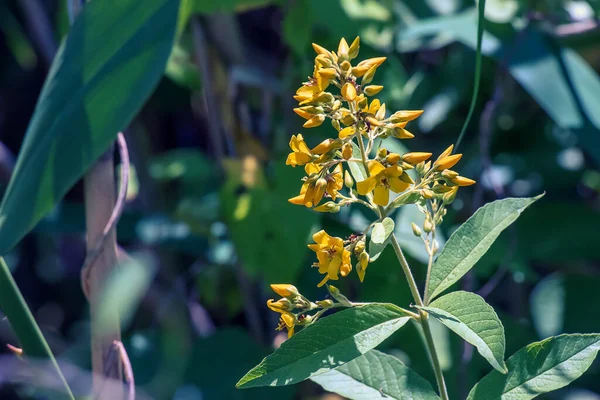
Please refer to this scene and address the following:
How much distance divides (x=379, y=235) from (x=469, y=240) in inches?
4.1

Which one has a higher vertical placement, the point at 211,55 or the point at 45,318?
the point at 211,55

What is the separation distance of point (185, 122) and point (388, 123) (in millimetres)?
1678

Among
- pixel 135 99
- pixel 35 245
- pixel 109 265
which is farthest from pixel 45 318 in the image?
pixel 135 99

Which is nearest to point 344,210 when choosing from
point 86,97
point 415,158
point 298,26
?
point 298,26

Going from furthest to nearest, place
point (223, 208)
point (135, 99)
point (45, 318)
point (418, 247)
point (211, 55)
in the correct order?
point (45, 318) < point (211, 55) < point (223, 208) < point (418, 247) < point (135, 99)

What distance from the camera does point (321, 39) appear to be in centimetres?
152

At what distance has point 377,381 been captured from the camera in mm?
651

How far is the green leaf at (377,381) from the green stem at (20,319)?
288 millimetres

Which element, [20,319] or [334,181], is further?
[20,319]

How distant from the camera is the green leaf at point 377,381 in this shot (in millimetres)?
639

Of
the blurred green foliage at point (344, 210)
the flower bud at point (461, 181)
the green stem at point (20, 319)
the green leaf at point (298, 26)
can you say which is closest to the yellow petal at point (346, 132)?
the flower bud at point (461, 181)

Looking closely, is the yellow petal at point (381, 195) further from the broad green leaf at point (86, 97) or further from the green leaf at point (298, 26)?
the green leaf at point (298, 26)

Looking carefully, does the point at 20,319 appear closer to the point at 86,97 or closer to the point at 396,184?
the point at 86,97

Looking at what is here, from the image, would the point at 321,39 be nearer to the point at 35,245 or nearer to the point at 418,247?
the point at 418,247
